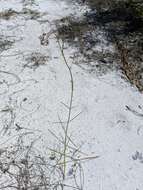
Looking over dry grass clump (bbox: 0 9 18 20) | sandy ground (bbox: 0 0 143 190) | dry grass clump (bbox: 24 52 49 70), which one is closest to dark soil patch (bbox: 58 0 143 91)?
sandy ground (bbox: 0 0 143 190)

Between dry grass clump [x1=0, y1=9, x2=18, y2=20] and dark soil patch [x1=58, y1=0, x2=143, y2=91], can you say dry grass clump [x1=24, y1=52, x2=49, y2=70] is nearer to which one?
dark soil patch [x1=58, y1=0, x2=143, y2=91]

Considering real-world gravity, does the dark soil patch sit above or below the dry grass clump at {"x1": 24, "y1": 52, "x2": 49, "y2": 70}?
above

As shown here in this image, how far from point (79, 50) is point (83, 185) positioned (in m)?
1.19

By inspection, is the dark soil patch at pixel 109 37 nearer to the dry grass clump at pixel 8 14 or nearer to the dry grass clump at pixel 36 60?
the dry grass clump at pixel 36 60

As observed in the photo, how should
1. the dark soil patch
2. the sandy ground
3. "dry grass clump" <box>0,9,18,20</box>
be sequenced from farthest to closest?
"dry grass clump" <box>0,9,18,20</box> < the dark soil patch < the sandy ground

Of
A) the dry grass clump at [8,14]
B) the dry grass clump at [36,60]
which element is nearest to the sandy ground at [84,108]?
the dry grass clump at [36,60]

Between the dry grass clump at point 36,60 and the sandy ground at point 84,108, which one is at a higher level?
the dry grass clump at point 36,60

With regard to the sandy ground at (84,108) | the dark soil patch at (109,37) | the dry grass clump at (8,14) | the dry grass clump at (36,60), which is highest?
the dry grass clump at (8,14)

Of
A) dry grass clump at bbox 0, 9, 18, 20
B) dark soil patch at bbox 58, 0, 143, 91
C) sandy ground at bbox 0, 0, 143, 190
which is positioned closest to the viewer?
sandy ground at bbox 0, 0, 143, 190

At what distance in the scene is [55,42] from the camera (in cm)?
296

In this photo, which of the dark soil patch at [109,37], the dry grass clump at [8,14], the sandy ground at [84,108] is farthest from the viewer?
the dry grass clump at [8,14]

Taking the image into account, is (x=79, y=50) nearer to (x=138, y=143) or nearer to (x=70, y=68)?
(x=70, y=68)

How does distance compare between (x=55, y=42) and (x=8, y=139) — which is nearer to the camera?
(x=8, y=139)

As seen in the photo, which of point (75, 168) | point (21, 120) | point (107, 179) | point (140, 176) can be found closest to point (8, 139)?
point (21, 120)
